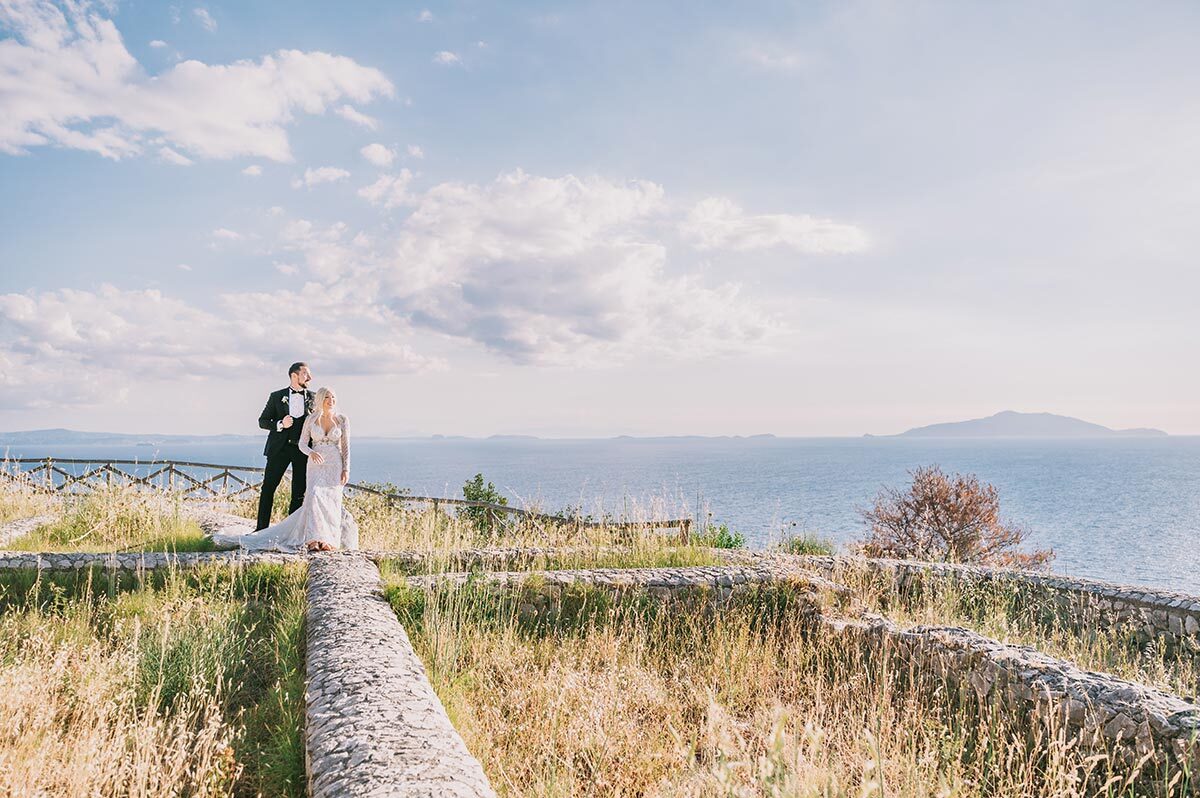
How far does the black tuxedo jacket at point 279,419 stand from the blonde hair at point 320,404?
1.43 ft

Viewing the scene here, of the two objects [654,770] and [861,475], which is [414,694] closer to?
[654,770]

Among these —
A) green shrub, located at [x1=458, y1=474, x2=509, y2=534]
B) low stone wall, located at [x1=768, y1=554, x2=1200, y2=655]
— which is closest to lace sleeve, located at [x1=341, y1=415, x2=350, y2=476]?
green shrub, located at [x1=458, y1=474, x2=509, y2=534]

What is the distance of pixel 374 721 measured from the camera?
3348 mm

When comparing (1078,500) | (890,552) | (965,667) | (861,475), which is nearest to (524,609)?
(965,667)

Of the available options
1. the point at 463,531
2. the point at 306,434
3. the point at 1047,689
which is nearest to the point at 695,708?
the point at 1047,689

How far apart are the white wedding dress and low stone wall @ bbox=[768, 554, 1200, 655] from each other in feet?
19.6

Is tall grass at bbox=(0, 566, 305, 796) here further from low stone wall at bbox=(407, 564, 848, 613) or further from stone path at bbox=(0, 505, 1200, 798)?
low stone wall at bbox=(407, 564, 848, 613)

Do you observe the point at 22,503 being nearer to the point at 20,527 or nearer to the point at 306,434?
the point at 20,527

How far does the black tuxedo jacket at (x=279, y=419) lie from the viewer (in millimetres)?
9430

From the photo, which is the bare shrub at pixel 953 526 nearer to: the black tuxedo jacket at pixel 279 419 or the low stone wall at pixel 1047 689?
the low stone wall at pixel 1047 689

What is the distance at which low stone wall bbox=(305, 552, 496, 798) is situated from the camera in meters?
2.80

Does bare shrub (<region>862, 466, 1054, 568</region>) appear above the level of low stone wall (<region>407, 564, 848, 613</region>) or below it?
below

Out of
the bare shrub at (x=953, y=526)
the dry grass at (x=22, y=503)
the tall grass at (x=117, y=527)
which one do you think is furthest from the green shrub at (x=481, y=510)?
the bare shrub at (x=953, y=526)

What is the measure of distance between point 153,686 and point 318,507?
4333mm
